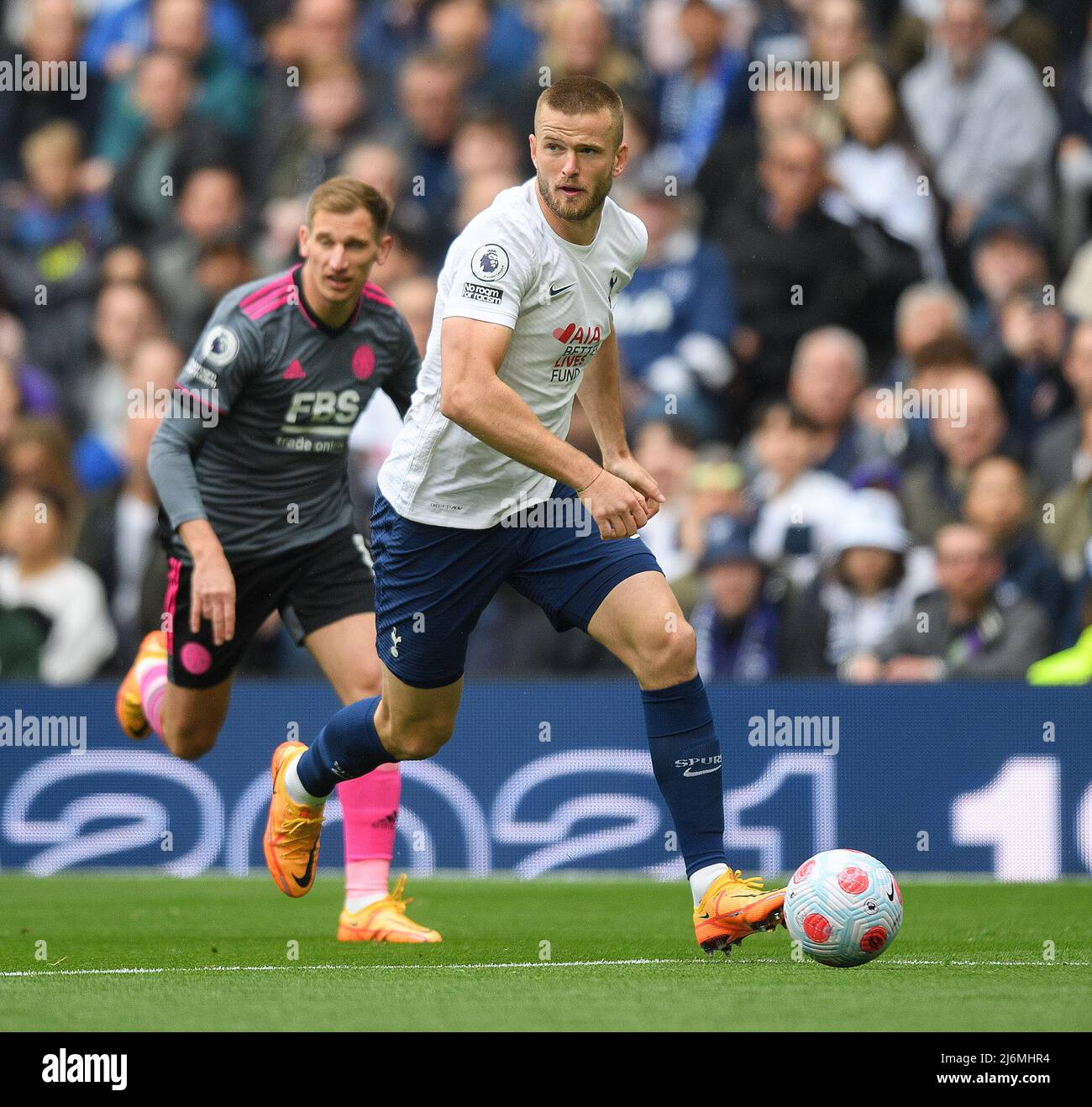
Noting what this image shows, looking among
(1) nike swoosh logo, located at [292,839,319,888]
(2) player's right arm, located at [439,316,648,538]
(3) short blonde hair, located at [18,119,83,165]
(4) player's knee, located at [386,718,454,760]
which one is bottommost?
(1) nike swoosh logo, located at [292,839,319,888]

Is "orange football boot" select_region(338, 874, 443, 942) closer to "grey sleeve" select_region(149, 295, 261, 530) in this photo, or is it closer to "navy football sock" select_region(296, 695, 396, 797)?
"navy football sock" select_region(296, 695, 396, 797)

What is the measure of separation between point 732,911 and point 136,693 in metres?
3.47

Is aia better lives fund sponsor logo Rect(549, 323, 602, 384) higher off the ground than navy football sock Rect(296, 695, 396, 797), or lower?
higher

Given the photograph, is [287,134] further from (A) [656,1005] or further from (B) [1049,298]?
(A) [656,1005]

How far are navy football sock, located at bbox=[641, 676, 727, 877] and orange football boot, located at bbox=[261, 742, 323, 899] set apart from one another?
1.45m

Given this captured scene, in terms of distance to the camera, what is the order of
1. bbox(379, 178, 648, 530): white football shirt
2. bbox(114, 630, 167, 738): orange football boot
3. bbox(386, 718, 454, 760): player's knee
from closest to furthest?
1. bbox(379, 178, 648, 530): white football shirt
2. bbox(386, 718, 454, 760): player's knee
3. bbox(114, 630, 167, 738): orange football boot

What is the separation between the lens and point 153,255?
11695mm

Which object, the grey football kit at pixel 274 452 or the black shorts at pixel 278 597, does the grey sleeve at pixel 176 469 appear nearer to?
the grey football kit at pixel 274 452

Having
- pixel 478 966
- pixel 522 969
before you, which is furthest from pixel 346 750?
pixel 522 969

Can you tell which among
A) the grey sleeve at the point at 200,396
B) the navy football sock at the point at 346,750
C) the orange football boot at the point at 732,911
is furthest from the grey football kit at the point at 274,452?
the orange football boot at the point at 732,911

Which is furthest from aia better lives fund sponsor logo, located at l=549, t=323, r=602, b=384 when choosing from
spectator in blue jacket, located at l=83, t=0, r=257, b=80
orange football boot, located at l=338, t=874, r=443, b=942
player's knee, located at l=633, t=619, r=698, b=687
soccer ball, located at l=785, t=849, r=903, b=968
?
spectator in blue jacket, located at l=83, t=0, r=257, b=80

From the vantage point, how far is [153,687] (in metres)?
7.61

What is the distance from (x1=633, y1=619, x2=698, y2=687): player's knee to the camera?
211 inches

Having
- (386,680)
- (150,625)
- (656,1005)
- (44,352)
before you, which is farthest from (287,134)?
(656,1005)
